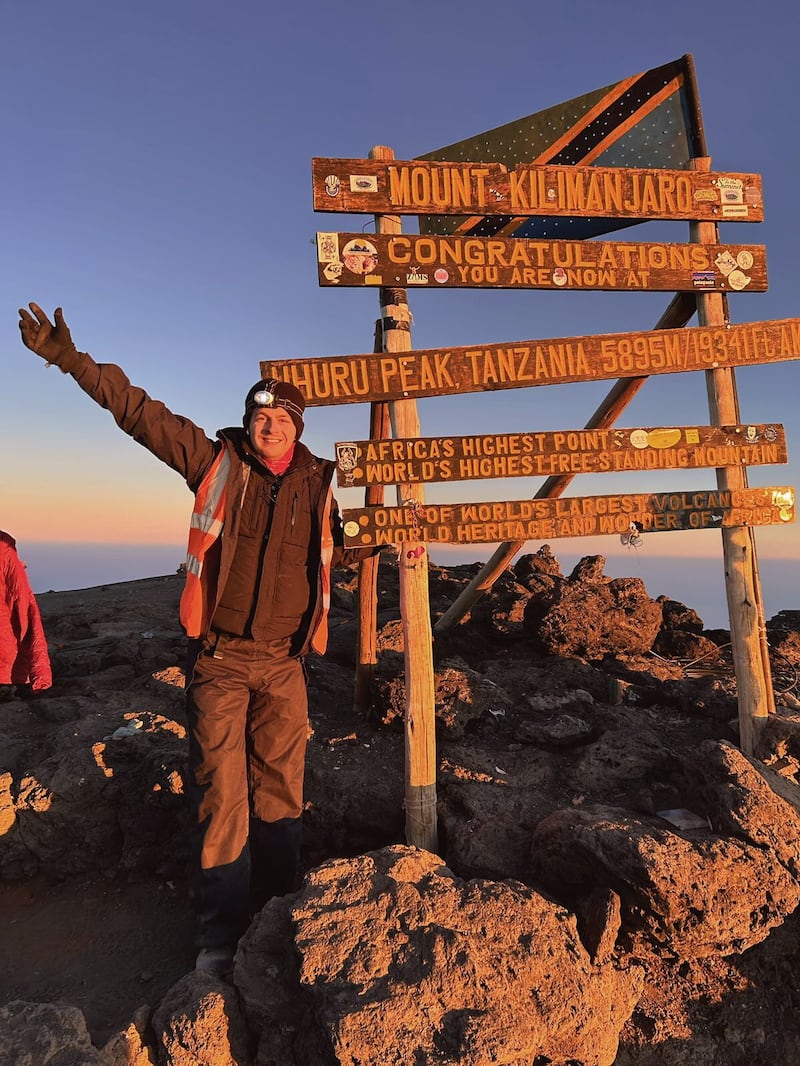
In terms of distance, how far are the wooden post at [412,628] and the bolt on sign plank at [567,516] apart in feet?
0.42

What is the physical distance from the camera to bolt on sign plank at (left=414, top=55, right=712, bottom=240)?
4711 mm

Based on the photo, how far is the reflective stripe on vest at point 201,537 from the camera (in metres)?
3.35

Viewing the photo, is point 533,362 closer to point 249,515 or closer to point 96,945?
point 249,515

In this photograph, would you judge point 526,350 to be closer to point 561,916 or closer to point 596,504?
point 596,504

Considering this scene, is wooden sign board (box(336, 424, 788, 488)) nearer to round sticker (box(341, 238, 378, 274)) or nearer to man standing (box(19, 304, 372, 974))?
man standing (box(19, 304, 372, 974))

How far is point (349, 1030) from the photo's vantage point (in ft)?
7.57

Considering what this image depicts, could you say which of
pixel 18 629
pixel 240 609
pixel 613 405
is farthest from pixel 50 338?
pixel 613 405

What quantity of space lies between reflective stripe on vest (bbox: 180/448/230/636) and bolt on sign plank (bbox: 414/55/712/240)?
277 centimetres

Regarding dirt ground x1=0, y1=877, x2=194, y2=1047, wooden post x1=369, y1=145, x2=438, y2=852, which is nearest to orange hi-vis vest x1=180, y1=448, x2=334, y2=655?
wooden post x1=369, y1=145, x2=438, y2=852

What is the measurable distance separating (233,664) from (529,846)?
6.79 feet

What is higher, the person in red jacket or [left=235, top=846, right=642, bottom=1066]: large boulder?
the person in red jacket

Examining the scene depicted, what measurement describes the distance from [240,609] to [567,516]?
7.51 feet

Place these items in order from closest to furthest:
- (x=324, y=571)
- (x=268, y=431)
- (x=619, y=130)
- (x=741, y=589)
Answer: (x=268, y=431)
(x=324, y=571)
(x=741, y=589)
(x=619, y=130)

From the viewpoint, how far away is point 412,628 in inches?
162
